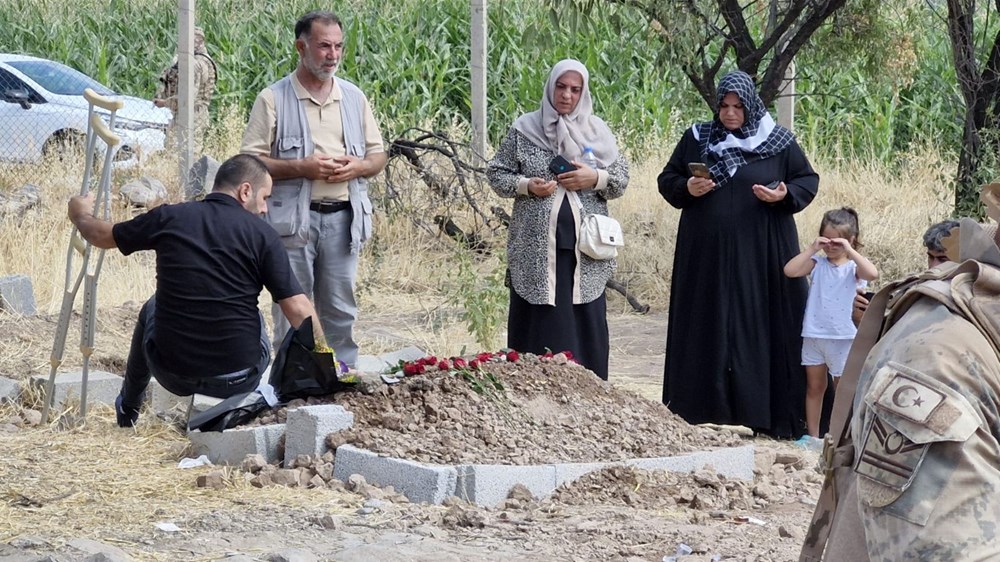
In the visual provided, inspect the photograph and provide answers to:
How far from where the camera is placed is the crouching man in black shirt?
5.77m

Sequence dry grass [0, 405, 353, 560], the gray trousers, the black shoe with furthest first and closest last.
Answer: the gray trousers, the black shoe, dry grass [0, 405, 353, 560]

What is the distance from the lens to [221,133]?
14.1 meters

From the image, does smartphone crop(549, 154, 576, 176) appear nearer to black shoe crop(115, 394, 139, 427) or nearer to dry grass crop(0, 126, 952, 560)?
dry grass crop(0, 126, 952, 560)

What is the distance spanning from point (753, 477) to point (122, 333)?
453 cm

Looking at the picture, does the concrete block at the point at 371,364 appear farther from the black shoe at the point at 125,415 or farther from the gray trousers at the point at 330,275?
the black shoe at the point at 125,415

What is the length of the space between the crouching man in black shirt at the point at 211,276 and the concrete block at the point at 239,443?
A: 26cm

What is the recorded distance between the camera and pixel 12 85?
16.8 meters

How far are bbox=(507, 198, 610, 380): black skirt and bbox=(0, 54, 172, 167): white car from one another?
7.50m

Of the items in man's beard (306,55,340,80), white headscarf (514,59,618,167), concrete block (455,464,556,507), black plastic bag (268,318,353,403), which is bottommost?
concrete block (455,464,556,507)

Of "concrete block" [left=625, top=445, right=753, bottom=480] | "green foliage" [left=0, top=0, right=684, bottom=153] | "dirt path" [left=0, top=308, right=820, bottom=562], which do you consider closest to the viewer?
"dirt path" [left=0, top=308, right=820, bottom=562]

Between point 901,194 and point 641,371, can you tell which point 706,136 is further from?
point 901,194

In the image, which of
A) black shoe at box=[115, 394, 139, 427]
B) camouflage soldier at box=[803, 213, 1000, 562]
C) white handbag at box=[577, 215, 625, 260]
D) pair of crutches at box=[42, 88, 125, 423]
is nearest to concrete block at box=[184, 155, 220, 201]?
pair of crutches at box=[42, 88, 125, 423]

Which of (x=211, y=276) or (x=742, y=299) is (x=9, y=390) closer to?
(x=211, y=276)

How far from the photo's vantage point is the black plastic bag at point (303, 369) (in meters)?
5.71
